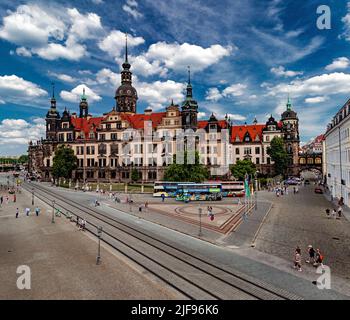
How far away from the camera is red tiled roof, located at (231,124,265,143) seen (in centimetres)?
9119

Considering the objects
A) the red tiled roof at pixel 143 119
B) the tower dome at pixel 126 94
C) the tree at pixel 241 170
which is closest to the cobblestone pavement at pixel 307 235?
the tree at pixel 241 170

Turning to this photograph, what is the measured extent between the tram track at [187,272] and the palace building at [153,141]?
169 ft

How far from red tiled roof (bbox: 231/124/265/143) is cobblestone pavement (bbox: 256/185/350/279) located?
5005cm

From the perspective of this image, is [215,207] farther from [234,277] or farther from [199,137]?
[199,137]

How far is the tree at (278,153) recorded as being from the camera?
83000mm

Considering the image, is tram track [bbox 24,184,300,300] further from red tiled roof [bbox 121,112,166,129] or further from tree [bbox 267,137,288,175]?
tree [bbox 267,137,288,175]

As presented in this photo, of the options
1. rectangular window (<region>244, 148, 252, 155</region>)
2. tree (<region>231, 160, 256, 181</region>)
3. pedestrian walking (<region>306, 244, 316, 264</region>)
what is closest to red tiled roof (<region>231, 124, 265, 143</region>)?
rectangular window (<region>244, 148, 252, 155</region>)

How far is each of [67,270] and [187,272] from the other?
27.7 feet

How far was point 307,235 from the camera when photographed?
2855 centimetres

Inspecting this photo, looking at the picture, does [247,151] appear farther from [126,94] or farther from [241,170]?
[126,94]

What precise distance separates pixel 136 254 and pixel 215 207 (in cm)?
2543

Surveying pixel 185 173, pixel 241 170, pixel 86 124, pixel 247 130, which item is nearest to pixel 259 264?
pixel 185 173
